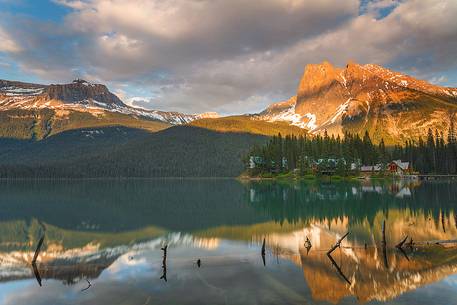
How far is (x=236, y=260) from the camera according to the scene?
35281mm

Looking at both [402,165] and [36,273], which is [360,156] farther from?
[36,273]

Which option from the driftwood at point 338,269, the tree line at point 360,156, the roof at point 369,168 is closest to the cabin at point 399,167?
the tree line at point 360,156

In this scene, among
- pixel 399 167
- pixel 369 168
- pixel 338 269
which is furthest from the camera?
pixel 399 167

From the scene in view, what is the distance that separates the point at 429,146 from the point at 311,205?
135709 millimetres

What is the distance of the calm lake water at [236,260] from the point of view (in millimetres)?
25484

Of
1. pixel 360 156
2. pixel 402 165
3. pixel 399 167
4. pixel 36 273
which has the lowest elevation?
pixel 36 273

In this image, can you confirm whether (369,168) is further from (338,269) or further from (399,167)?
(338,269)

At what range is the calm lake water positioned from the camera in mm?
25484

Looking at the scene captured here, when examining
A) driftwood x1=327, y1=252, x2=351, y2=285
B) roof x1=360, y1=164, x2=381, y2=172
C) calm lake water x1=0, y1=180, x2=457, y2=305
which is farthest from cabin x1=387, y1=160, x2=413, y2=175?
driftwood x1=327, y1=252, x2=351, y2=285

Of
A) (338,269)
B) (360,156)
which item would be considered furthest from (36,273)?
(360,156)

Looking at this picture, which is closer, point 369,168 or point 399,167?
point 369,168

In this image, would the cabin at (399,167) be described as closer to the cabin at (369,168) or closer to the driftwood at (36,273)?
the cabin at (369,168)

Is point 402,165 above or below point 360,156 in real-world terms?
below

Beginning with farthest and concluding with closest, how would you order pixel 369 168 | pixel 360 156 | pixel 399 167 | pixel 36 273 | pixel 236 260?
pixel 399 167
pixel 360 156
pixel 369 168
pixel 236 260
pixel 36 273
